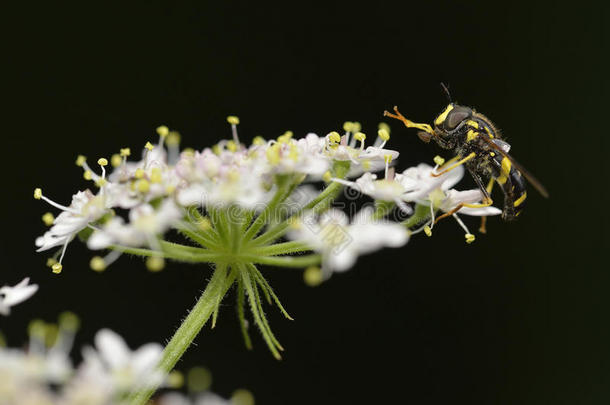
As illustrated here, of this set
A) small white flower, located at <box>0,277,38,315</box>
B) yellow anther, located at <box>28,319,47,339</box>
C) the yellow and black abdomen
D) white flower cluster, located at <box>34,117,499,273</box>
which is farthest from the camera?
the yellow and black abdomen

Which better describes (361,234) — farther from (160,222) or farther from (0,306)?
(0,306)

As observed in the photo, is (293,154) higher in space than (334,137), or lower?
lower

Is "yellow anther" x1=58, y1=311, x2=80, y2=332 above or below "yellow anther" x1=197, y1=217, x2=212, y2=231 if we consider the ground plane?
below

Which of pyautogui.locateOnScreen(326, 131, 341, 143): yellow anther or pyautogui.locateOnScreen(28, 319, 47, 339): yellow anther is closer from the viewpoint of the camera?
pyautogui.locateOnScreen(28, 319, 47, 339): yellow anther

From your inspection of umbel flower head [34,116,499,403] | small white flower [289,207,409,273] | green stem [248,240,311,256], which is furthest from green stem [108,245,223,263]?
small white flower [289,207,409,273]

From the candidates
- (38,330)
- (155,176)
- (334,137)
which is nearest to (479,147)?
(334,137)

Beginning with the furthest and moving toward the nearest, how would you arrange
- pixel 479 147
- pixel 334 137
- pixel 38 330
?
1. pixel 479 147
2. pixel 334 137
3. pixel 38 330

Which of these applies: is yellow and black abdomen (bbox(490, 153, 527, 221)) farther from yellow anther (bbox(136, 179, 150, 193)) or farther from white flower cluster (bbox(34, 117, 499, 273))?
yellow anther (bbox(136, 179, 150, 193))

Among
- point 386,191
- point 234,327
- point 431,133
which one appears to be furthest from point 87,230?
point 234,327

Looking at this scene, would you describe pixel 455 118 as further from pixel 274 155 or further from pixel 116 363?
pixel 116 363
